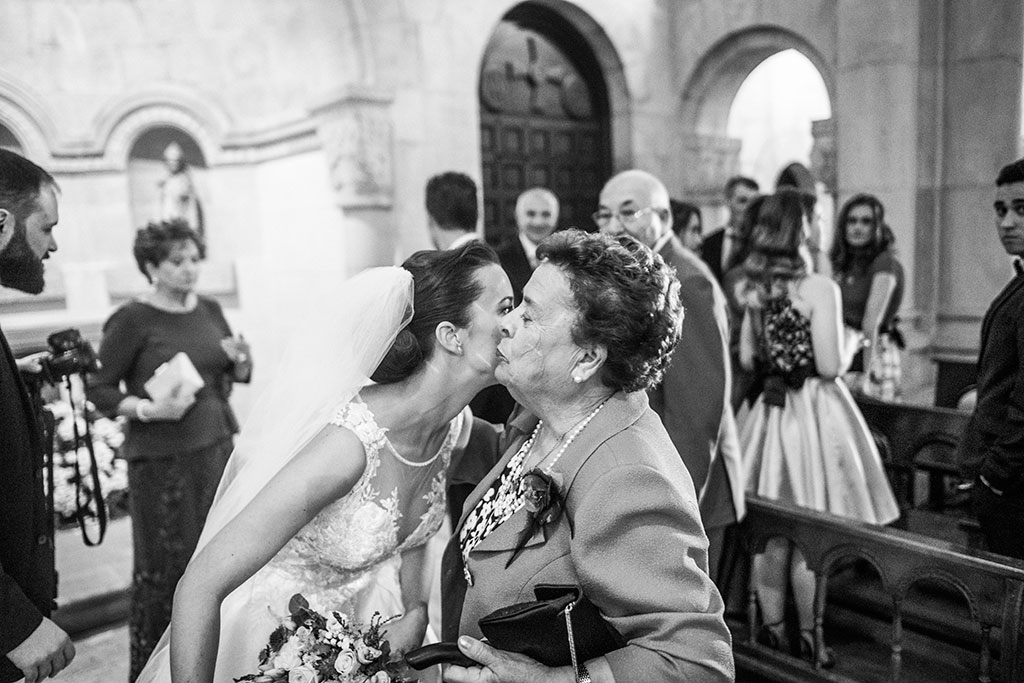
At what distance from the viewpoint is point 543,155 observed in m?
7.91

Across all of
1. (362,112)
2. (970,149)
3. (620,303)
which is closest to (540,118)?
(362,112)

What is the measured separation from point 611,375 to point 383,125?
486 cm

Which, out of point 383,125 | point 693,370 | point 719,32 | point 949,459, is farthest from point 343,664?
point 719,32

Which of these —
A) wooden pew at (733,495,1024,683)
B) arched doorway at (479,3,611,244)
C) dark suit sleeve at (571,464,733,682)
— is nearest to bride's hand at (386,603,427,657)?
dark suit sleeve at (571,464,733,682)

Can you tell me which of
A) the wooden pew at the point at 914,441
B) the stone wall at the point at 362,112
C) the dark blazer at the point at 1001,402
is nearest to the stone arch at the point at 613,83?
the stone wall at the point at 362,112

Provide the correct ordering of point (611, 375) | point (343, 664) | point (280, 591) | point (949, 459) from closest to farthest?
point (343, 664) → point (611, 375) → point (280, 591) → point (949, 459)

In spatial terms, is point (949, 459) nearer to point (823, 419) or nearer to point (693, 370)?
point (823, 419)

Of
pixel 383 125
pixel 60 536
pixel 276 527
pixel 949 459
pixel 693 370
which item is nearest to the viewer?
pixel 276 527

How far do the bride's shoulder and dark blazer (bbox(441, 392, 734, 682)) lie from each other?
0.50m

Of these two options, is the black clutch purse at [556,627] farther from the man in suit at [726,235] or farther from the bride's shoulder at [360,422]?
the man in suit at [726,235]

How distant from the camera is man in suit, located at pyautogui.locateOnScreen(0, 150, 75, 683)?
1693mm

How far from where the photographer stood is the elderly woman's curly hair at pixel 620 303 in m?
1.56

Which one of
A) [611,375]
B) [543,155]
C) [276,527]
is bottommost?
[276,527]

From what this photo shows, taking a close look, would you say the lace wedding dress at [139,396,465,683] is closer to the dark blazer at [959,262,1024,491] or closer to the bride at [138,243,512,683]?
the bride at [138,243,512,683]
